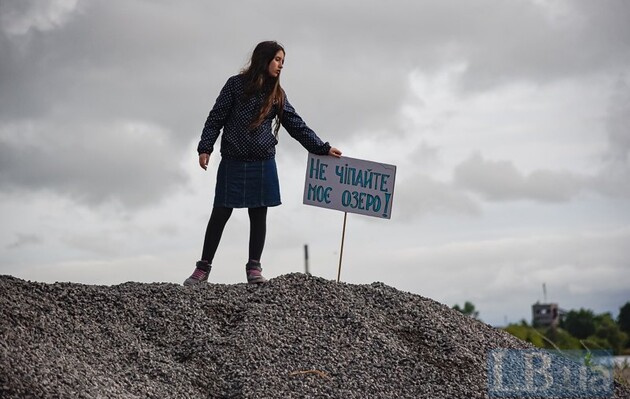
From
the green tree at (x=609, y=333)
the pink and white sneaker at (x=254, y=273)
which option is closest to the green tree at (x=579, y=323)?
the green tree at (x=609, y=333)

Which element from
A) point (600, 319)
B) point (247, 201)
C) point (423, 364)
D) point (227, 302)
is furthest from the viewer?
point (600, 319)

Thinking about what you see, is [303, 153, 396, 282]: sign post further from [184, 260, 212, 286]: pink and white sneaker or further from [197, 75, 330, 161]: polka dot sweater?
[184, 260, 212, 286]: pink and white sneaker

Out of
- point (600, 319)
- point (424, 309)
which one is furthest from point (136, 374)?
point (600, 319)

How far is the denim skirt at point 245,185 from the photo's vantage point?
8.00m

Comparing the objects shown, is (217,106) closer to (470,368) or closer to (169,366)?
(169,366)

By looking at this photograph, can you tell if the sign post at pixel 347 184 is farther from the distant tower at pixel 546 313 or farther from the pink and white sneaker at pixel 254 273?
the distant tower at pixel 546 313

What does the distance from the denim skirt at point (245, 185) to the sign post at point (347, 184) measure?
1.81ft

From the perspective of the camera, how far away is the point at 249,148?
7.99 meters

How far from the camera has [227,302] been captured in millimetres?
7434

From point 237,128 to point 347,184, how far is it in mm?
1160

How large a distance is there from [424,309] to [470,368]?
36.4 inches

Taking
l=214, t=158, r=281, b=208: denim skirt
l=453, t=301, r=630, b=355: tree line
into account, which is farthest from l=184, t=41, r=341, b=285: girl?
l=453, t=301, r=630, b=355: tree line

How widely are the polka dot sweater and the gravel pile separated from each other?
1.15 metres

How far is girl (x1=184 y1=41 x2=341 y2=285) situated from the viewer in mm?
8008
